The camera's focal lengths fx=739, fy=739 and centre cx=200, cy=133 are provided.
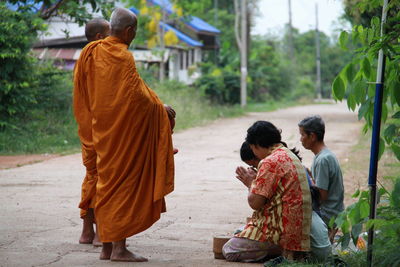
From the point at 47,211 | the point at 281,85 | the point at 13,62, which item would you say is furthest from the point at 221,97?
the point at 47,211

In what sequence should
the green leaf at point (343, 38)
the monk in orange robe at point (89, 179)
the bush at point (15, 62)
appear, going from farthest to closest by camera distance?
1. the bush at point (15, 62)
2. the monk in orange robe at point (89, 179)
3. the green leaf at point (343, 38)

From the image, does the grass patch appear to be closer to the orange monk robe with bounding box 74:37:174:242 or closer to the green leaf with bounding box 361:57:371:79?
the orange monk robe with bounding box 74:37:174:242

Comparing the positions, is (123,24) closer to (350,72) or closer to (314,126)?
(314,126)

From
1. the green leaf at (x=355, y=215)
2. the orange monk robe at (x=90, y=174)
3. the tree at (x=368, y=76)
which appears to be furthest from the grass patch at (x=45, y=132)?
the green leaf at (x=355, y=215)

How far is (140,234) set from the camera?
22.7 feet

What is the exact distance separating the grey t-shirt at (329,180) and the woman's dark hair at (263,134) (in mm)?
822

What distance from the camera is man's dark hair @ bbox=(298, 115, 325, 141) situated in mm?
6223

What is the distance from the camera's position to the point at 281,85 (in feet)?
170

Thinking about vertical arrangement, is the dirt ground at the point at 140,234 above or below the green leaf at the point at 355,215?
below

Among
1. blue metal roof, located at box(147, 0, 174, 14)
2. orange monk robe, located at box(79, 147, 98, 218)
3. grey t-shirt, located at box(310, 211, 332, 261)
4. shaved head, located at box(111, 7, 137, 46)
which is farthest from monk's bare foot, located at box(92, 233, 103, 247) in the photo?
blue metal roof, located at box(147, 0, 174, 14)

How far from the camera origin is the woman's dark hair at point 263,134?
5.40 meters

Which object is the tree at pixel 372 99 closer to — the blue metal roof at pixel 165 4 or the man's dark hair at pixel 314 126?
the man's dark hair at pixel 314 126

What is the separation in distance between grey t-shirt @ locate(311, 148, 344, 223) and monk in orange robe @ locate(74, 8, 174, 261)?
4.29 feet

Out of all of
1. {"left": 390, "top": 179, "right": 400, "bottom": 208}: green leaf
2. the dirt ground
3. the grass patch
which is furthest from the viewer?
the grass patch
